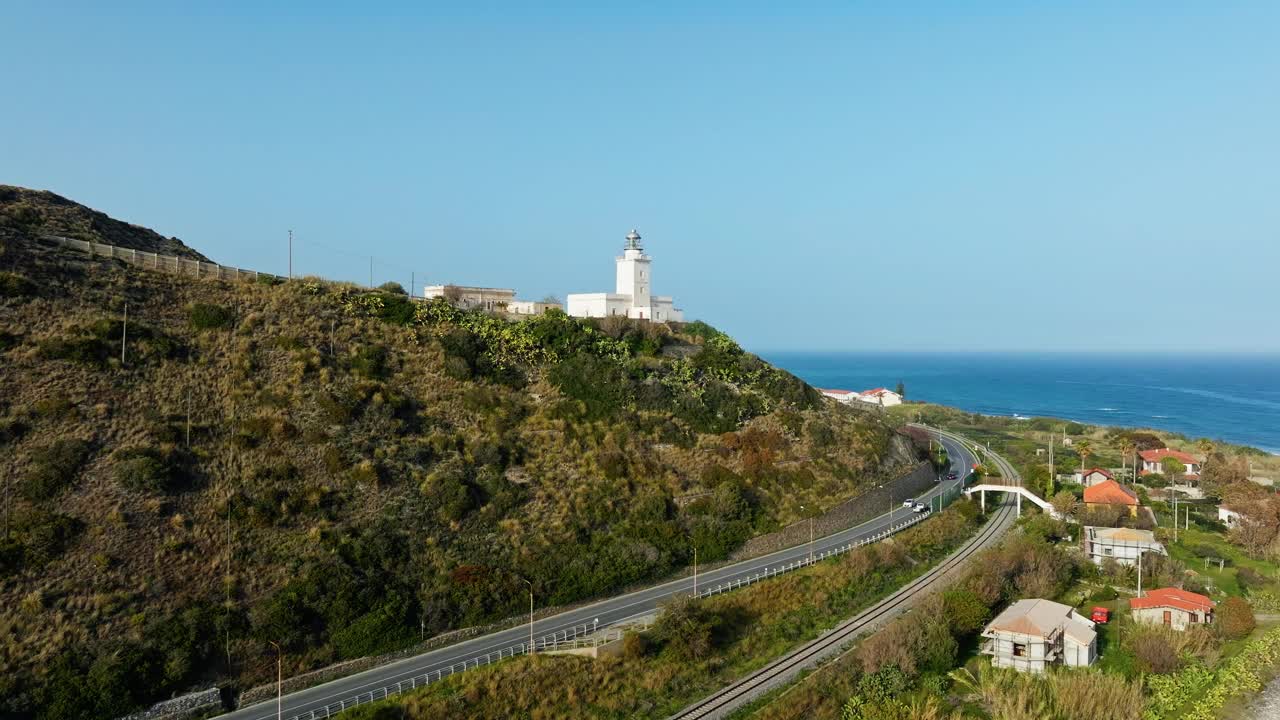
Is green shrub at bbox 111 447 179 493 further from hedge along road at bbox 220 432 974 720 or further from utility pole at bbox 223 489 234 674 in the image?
hedge along road at bbox 220 432 974 720

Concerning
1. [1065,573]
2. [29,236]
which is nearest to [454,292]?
[29,236]

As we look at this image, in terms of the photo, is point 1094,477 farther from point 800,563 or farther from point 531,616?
point 531,616

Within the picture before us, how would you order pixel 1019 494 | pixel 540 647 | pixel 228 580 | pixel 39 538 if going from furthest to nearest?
pixel 1019 494
pixel 540 647
pixel 228 580
pixel 39 538

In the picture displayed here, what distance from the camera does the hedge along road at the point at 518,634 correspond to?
25.3 m

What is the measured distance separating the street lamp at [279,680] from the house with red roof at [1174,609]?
111 ft

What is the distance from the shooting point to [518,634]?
30.5 m

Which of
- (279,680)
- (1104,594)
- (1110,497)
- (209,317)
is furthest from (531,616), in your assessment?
(1110,497)

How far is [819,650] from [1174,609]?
15767mm

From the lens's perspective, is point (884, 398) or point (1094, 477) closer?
point (1094, 477)

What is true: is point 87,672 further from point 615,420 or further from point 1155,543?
point 1155,543

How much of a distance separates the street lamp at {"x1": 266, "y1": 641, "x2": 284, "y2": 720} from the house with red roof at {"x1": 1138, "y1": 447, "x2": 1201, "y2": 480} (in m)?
68.7

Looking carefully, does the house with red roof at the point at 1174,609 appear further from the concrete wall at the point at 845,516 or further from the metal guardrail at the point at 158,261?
the metal guardrail at the point at 158,261

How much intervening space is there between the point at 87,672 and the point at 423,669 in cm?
990

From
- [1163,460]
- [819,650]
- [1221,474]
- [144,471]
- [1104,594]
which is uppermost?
[144,471]
